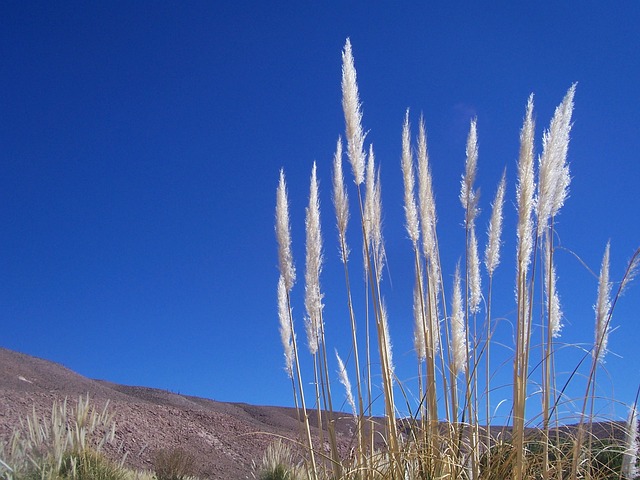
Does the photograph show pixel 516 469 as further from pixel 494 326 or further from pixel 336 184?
pixel 336 184

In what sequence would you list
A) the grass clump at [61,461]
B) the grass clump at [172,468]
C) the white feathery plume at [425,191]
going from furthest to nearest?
the grass clump at [172,468]
the grass clump at [61,461]
the white feathery plume at [425,191]

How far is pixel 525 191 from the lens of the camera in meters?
2.63

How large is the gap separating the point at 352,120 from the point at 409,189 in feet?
1.29

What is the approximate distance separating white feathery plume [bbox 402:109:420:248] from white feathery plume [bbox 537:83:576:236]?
55 centimetres

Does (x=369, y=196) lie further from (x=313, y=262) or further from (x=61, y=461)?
(x=61, y=461)

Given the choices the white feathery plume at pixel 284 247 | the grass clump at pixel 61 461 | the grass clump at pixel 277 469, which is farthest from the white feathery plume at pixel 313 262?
the grass clump at pixel 277 469

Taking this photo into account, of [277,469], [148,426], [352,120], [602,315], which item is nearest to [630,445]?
[602,315]

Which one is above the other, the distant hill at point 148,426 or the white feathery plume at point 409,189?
the white feathery plume at point 409,189

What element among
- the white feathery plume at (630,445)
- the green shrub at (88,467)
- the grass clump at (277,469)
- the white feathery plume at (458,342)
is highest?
the white feathery plume at (458,342)

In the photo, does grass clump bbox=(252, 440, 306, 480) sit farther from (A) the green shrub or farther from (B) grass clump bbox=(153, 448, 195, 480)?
(A) the green shrub

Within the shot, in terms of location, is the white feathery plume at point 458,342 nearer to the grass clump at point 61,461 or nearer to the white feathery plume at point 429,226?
the white feathery plume at point 429,226

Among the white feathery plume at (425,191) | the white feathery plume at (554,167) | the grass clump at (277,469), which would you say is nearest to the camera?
the white feathery plume at (554,167)

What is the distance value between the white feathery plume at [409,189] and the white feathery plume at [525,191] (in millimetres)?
464

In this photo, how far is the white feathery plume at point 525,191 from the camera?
8.64ft
